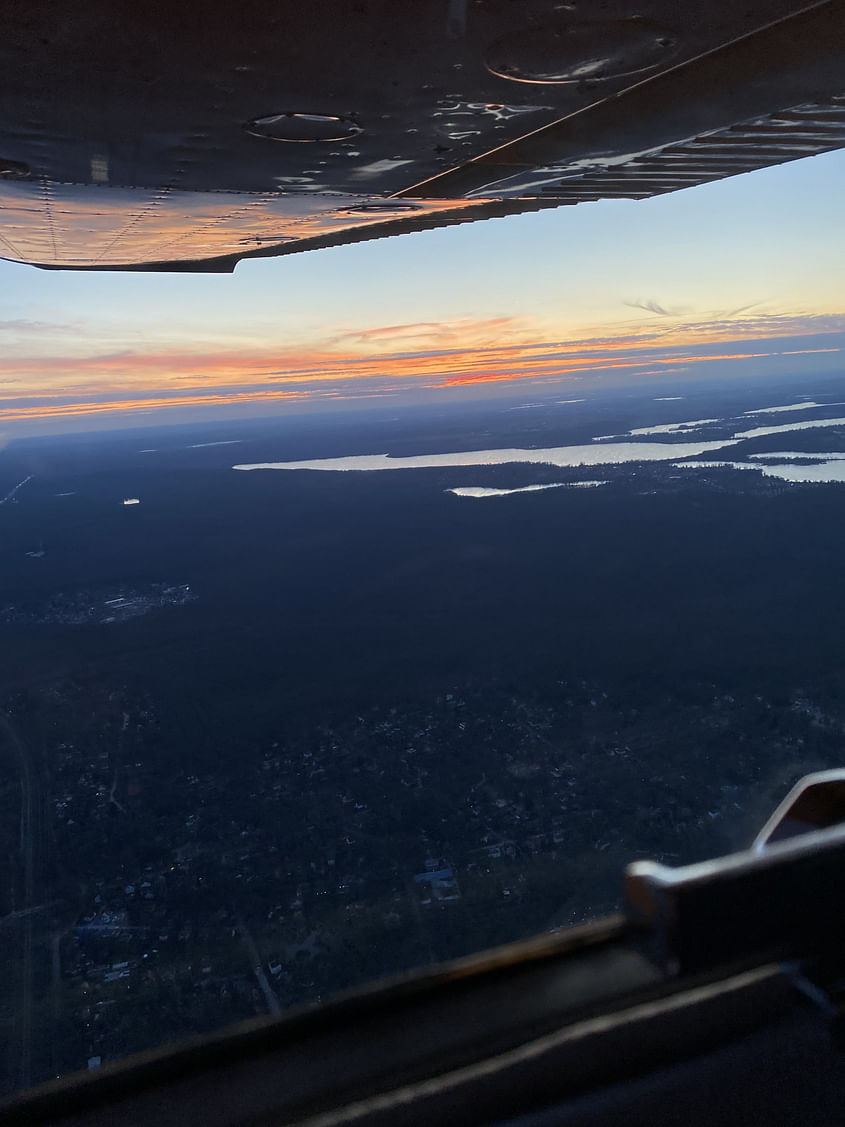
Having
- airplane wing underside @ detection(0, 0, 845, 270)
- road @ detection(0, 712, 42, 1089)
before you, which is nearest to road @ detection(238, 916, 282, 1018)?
road @ detection(0, 712, 42, 1089)

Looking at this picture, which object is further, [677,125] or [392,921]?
[392,921]

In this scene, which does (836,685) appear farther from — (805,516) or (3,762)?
(3,762)

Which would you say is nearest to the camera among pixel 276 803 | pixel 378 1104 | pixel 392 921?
pixel 378 1104

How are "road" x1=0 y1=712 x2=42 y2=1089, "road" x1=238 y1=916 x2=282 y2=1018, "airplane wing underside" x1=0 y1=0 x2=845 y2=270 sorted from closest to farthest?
"airplane wing underside" x1=0 y1=0 x2=845 y2=270
"road" x1=0 y1=712 x2=42 y2=1089
"road" x1=238 y1=916 x2=282 y2=1018

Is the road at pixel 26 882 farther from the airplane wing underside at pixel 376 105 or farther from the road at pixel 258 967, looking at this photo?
the airplane wing underside at pixel 376 105

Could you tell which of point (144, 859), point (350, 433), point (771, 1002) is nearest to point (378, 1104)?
point (771, 1002)

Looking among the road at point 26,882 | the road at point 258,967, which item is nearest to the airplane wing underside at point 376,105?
the road at point 26,882

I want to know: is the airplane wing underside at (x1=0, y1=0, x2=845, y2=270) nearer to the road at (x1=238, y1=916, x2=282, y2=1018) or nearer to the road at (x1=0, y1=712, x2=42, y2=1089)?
the road at (x1=0, y1=712, x2=42, y2=1089)

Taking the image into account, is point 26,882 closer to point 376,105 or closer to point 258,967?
point 258,967
